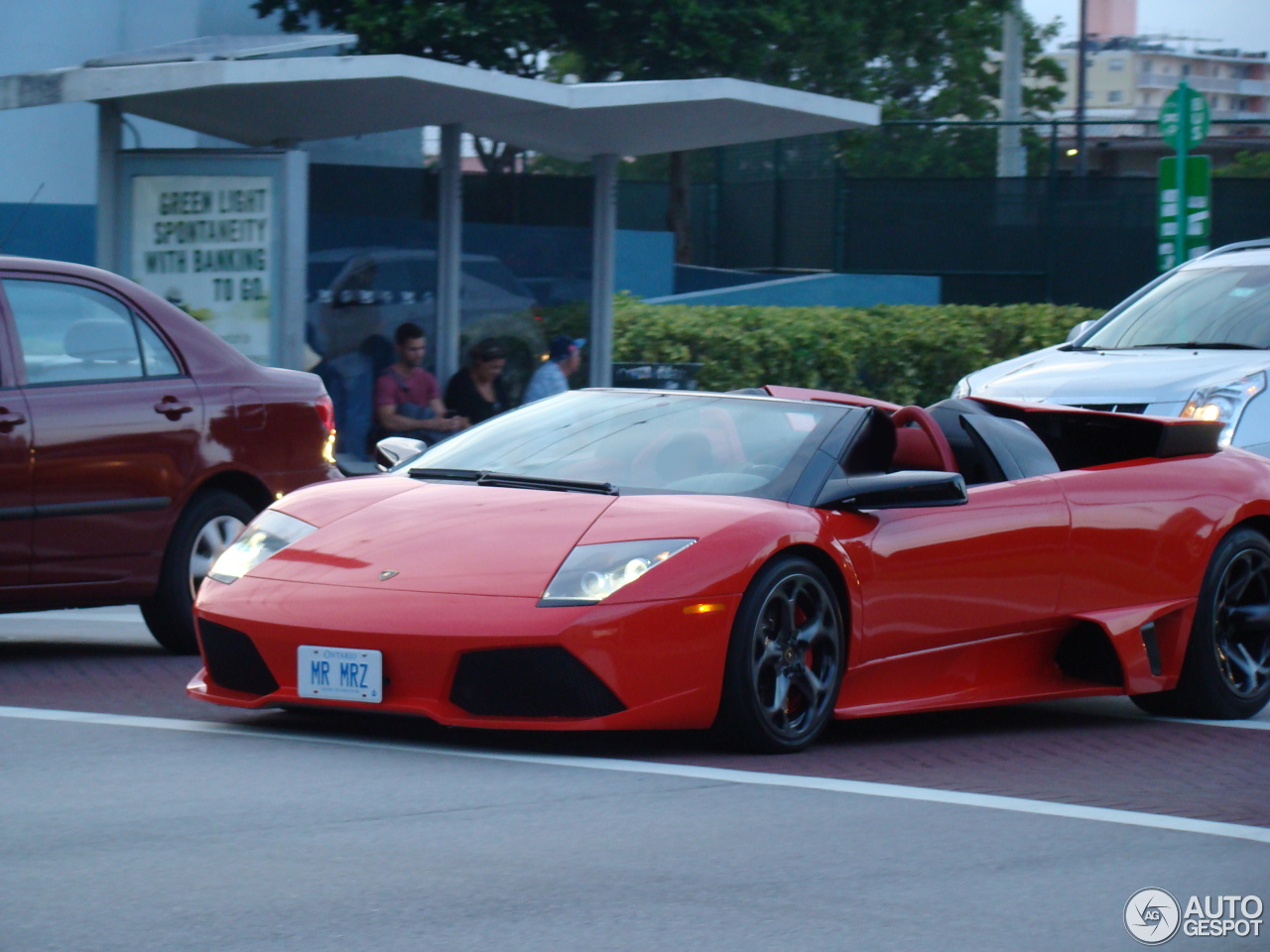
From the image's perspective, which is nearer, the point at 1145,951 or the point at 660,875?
the point at 1145,951

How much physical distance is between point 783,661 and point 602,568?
2.29ft

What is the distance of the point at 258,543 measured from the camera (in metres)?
6.48

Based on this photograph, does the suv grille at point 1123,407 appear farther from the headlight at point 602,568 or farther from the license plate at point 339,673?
the license plate at point 339,673

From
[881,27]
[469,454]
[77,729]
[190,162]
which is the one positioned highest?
[881,27]

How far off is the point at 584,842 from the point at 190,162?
9.39 m

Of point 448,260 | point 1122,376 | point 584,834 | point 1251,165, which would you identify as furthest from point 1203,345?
point 1251,165

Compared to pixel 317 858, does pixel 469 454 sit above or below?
above

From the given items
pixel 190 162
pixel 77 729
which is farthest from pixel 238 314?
pixel 77 729

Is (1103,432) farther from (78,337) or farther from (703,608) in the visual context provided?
(78,337)

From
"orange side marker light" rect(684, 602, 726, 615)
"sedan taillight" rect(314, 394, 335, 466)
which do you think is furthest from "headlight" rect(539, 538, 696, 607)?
"sedan taillight" rect(314, 394, 335, 466)

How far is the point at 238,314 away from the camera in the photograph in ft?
43.8

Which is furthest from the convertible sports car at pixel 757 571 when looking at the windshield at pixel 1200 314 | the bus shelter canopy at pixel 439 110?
the bus shelter canopy at pixel 439 110

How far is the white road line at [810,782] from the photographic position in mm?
5426

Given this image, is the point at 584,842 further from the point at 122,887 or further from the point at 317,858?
the point at 122,887
